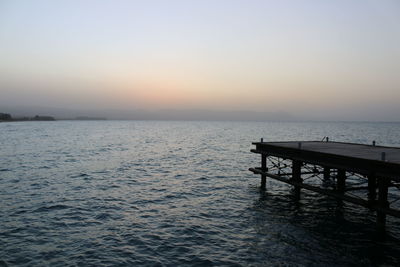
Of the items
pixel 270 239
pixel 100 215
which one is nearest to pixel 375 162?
pixel 270 239

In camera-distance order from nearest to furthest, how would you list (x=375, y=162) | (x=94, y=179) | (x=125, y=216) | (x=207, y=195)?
(x=375, y=162) → (x=125, y=216) → (x=207, y=195) → (x=94, y=179)

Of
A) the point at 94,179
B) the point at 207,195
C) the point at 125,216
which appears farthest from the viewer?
the point at 94,179

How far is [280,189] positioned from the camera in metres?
20.9

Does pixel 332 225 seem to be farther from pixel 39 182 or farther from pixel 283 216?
pixel 39 182

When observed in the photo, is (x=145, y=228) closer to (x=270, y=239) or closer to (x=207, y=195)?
(x=270, y=239)

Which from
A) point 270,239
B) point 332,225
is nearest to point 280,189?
point 332,225

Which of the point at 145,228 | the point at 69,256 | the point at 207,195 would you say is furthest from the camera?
the point at 207,195

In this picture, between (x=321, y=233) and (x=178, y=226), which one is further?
(x=178, y=226)

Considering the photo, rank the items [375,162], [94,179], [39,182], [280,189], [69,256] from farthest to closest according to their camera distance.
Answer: [94,179] < [39,182] < [280,189] < [375,162] < [69,256]

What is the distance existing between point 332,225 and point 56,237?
12.3 meters

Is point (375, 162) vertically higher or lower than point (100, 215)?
higher

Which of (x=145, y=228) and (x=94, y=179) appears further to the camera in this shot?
(x=94, y=179)

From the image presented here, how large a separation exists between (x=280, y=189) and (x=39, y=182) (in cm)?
1842

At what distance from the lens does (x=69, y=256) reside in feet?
33.8
